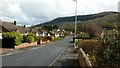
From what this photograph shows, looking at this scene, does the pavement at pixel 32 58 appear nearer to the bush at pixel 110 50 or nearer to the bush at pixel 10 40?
the bush at pixel 10 40

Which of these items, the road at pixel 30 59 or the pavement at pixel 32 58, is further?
the pavement at pixel 32 58

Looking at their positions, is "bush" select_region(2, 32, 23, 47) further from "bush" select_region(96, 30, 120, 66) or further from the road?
"bush" select_region(96, 30, 120, 66)

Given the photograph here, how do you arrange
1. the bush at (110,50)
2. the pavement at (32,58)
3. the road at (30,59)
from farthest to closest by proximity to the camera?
the pavement at (32,58) → the road at (30,59) → the bush at (110,50)

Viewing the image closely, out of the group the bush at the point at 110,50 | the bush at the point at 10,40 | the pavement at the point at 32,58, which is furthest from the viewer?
the bush at the point at 10,40

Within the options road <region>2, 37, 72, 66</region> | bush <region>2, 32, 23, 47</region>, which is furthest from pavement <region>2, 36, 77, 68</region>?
bush <region>2, 32, 23, 47</region>

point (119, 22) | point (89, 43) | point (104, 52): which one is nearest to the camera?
point (119, 22)

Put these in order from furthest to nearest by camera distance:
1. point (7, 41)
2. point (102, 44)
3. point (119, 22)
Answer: point (7, 41) < point (102, 44) < point (119, 22)

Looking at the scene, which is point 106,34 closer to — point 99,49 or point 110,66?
point 99,49

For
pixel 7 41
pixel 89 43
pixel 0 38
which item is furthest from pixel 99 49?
pixel 0 38

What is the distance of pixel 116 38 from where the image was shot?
1139 centimetres

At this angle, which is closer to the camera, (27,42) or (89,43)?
(89,43)

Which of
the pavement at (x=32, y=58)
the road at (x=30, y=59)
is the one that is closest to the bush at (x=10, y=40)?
the pavement at (x=32, y=58)

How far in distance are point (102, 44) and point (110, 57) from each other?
1.38 meters

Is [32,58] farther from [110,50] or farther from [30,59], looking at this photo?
[110,50]
